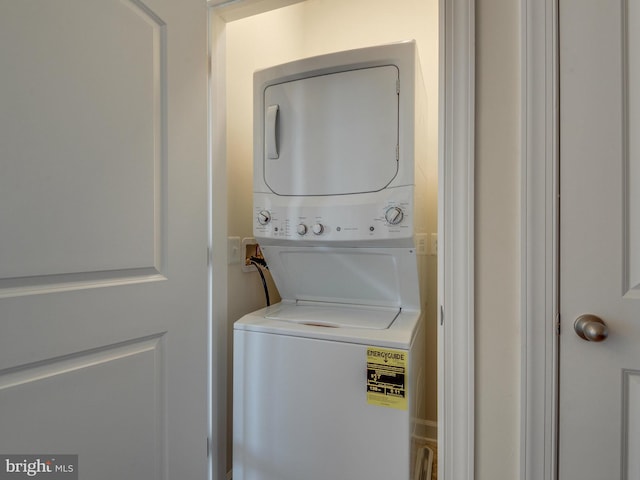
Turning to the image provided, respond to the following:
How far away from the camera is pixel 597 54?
31.2 inches

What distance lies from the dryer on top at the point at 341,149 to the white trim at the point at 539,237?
466 millimetres

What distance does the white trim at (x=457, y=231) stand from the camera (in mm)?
896

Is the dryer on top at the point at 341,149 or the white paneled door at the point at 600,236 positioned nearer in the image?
the white paneled door at the point at 600,236

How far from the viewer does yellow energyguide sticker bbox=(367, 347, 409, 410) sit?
111 centimetres

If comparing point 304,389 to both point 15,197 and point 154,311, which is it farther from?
point 15,197

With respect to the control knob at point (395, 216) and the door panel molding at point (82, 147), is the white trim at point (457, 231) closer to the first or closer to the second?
the control knob at point (395, 216)

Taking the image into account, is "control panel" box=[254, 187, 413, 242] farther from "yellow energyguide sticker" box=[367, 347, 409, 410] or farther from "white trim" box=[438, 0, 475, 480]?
"yellow energyguide sticker" box=[367, 347, 409, 410]

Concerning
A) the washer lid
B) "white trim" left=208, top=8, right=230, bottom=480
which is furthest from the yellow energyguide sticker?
"white trim" left=208, top=8, right=230, bottom=480

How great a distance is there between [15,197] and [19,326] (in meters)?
0.28

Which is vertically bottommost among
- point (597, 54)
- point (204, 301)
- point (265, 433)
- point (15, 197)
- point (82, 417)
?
point (265, 433)

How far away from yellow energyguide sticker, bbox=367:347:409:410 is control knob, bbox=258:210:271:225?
0.75 m

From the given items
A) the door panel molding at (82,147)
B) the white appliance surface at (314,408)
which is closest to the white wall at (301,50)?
the white appliance surface at (314,408)

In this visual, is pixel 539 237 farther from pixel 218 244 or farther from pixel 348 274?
pixel 218 244

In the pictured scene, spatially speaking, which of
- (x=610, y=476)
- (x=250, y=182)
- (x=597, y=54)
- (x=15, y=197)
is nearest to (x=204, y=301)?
(x=15, y=197)
